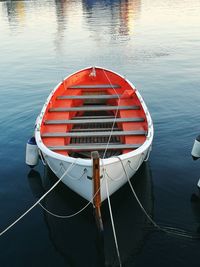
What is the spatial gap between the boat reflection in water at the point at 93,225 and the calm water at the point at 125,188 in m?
0.03

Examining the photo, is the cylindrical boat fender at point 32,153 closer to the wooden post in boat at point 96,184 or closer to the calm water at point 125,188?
the calm water at point 125,188

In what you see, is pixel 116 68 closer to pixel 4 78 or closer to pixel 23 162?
pixel 4 78

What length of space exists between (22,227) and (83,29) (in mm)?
44204

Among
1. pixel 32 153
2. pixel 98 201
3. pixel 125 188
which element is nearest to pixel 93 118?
pixel 32 153

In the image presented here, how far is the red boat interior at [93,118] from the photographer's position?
1099 cm

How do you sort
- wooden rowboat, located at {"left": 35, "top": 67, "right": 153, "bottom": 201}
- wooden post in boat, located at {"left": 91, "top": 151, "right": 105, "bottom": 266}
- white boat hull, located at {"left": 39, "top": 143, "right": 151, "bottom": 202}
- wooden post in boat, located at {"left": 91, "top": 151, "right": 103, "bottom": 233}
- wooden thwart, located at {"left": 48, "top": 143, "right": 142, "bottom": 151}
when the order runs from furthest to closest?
wooden thwart, located at {"left": 48, "top": 143, "right": 142, "bottom": 151} < wooden rowboat, located at {"left": 35, "top": 67, "right": 153, "bottom": 201} < white boat hull, located at {"left": 39, "top": 143, "right": 151, "bottom": 202} < wooden post in boat, located at {"left": 91, "top": 151, "right": 105, "bottom": 266} < wooden post in boat, located at {"left": 91, "top": 151, "right": 103, "bottom": 233}

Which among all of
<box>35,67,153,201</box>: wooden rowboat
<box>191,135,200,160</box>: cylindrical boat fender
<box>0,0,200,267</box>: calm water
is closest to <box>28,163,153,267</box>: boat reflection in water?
<box>0,0,200,267</box>: calm water

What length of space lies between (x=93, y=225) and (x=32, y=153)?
3.82 meters

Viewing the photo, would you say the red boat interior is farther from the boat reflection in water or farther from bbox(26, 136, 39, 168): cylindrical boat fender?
the boat reflection in water

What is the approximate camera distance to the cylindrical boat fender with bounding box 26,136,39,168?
1156cm

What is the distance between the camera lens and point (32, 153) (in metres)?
11.7

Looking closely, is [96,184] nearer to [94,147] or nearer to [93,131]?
[94,147]

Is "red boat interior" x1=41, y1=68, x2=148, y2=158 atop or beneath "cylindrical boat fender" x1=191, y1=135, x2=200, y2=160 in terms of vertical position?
atop

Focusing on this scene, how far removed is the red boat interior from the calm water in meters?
1.52
